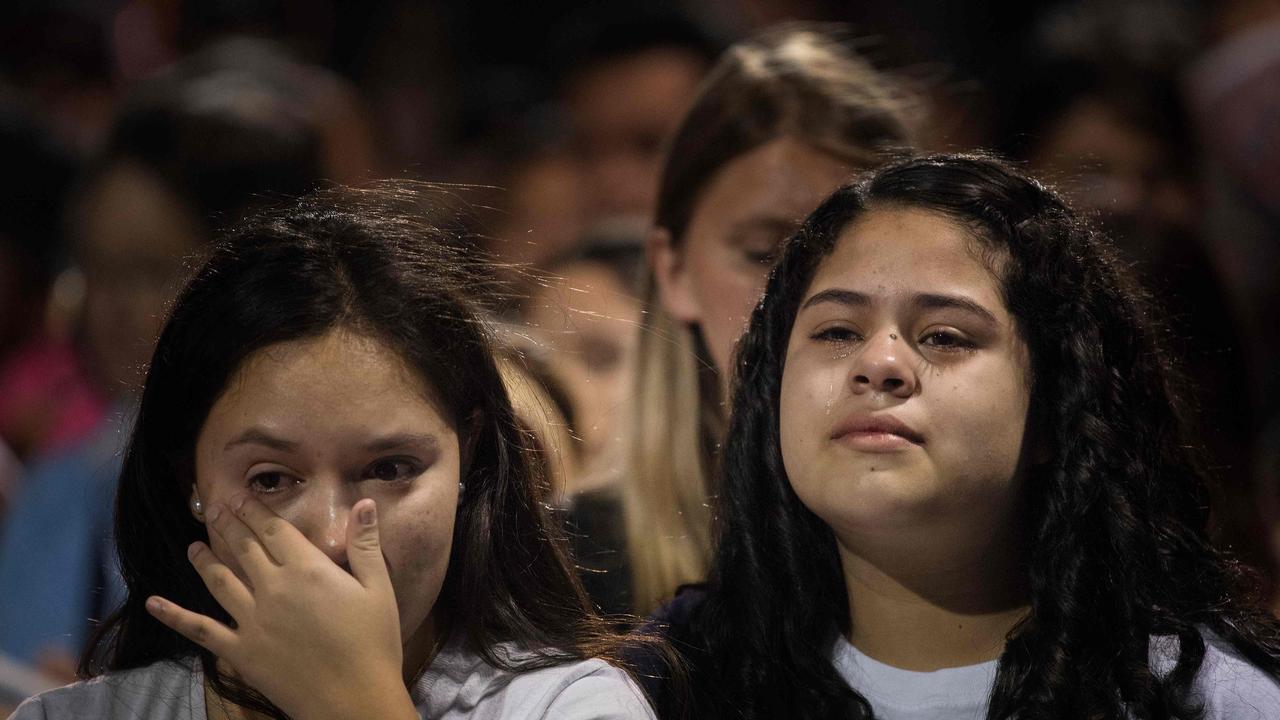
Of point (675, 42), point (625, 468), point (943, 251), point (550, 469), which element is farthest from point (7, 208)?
point (943, 251)

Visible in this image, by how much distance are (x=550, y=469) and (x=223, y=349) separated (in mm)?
468

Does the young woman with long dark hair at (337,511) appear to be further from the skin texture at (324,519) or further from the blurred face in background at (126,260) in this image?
the blurred face in background at (126,260)

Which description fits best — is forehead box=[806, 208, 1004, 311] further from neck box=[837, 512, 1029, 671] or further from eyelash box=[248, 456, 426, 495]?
eyelash box=[248, 456, 426, 495]

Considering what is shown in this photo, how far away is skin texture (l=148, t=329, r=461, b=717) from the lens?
5.29 feet

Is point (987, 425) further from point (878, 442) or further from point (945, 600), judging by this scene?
point (945, 600)

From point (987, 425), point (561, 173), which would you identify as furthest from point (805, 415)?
point (561, 173)

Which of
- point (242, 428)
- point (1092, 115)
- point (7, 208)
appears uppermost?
point (1092, 115)

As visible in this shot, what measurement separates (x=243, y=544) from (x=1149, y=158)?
2341 mm

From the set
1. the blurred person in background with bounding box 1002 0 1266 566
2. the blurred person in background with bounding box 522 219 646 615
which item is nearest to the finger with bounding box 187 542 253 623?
the blurred person in background with bounding box 522 219 646 615

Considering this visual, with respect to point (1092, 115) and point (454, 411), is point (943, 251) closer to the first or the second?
point (454, 411)

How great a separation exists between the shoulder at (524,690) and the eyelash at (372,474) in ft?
0.80

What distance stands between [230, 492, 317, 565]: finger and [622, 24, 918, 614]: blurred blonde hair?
0.77 meters

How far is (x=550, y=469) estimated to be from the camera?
2006 mm

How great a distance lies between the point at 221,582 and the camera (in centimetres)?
165
